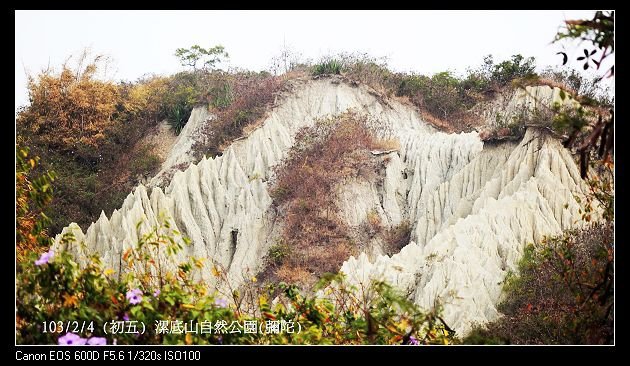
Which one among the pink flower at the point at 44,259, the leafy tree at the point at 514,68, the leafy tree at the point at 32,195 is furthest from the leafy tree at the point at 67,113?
the pink flower at the point at 44,259

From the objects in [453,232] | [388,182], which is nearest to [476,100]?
[388,182]

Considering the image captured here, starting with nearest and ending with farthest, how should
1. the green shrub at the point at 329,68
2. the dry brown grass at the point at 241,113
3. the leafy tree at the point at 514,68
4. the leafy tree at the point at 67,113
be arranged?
1. the dry brown grass at the point at 241,113
2. the leafy tree at the point at 67,113
3. the leafy tree at the point at 514,68
4. the green shrub at the point at 329,68

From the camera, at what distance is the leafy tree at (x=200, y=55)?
29969mm

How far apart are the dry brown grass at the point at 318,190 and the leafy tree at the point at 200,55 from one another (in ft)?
25.9

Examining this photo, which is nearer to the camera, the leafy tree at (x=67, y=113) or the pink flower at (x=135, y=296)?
the pink flower at (x=135, y=296)

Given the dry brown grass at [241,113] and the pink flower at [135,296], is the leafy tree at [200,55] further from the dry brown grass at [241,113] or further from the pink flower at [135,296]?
the pink flower at [135,296]

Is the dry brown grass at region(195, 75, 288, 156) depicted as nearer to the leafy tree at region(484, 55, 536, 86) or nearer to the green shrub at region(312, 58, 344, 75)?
the green shrub at region(312, 58, 344, 75)

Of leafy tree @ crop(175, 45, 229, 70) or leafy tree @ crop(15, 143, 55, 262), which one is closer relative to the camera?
leafy tree @ crop(15, 143, 55, 262)

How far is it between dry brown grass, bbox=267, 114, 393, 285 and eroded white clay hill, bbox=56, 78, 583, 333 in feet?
1.52

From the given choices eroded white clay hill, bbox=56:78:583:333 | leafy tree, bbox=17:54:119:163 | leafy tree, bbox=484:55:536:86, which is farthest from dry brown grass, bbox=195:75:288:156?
leafy tree, bbox=484:55:536:86

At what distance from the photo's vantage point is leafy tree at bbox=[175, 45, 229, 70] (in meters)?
30.0

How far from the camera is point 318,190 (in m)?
20.5

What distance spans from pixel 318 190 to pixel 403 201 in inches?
101
